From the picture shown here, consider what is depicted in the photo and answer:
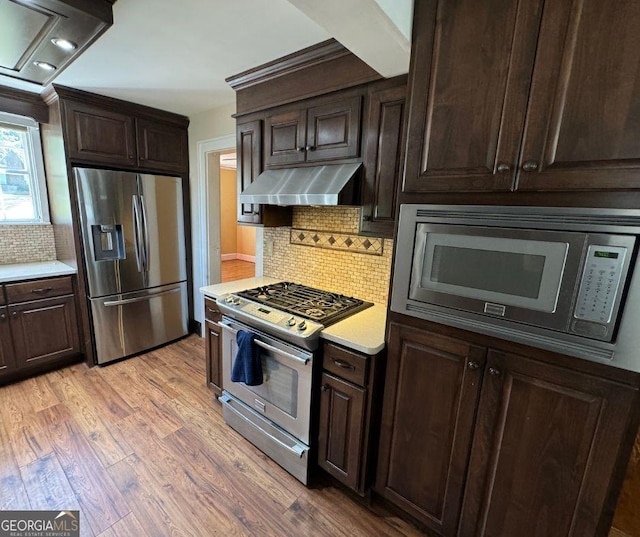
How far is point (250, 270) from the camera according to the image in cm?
705

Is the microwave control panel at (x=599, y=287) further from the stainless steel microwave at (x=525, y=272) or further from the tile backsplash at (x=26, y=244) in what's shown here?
the tile backsplash at (x=26, y=244)

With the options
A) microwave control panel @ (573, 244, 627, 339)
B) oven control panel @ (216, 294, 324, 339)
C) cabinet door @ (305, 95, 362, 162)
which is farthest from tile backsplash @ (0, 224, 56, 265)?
microwave control panel @ (573, 244, 627, 339)

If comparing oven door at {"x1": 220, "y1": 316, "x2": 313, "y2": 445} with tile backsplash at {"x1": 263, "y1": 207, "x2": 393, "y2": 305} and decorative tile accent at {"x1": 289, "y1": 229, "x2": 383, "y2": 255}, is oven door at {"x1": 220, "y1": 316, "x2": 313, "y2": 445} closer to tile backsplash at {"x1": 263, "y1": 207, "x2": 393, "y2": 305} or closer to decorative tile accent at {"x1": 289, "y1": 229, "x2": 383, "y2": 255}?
tile backsplash at {"x1": 263, "y1": 207, "x2": 393, "y2": 305}

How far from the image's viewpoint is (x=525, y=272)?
1091mm

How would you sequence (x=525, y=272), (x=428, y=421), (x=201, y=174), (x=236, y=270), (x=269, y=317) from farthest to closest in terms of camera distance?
(x=236, y=270)
(x=201, y=174)
(x=269, y=317)
(x=428, y=421)
(x=525, y=272)

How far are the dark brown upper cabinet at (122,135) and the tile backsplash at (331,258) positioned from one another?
1476mm

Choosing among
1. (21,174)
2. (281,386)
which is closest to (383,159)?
(281,386)

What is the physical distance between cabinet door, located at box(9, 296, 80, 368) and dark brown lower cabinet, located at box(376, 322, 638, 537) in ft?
9.78

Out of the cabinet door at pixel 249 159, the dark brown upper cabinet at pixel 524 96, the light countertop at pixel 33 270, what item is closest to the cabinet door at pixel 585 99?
the dark brown upper cabinet at pixel 524 96

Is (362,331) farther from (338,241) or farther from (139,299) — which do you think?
(139,299)

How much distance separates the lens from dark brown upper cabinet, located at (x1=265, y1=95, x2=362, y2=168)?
1.75m

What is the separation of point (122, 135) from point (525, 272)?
11.1 ft

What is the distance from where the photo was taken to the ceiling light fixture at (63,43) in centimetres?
171

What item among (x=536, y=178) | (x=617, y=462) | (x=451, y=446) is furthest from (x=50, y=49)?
(x=617, y=462)
